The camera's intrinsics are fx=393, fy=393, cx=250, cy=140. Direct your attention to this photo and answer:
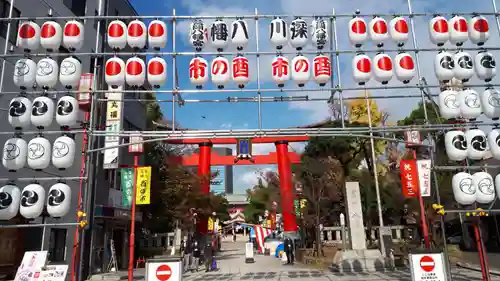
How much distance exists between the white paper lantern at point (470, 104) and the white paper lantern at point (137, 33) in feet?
36.2

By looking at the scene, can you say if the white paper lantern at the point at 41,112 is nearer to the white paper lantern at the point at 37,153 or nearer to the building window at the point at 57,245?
the white paper lantern at the point at 37,153

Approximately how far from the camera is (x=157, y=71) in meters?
13.4

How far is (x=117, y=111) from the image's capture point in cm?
2094

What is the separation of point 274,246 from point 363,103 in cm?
1637

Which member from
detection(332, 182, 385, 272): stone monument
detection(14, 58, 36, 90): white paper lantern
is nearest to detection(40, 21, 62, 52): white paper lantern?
detection(14, 58, 36, 90): white paper lantern

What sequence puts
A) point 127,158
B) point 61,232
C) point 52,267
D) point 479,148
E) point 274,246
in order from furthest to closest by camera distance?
point 274,246
point 127,158
point 61,232
point 479,148
point 52,267

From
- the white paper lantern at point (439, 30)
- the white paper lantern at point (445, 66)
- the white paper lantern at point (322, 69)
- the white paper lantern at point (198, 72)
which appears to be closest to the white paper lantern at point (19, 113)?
the white paper lantern at point (198, 72)

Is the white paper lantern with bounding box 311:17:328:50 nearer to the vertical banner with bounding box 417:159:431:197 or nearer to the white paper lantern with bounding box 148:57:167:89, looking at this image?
the white paper lantern with bounding box 148:57:167:89

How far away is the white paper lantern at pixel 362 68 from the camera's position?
13477mm

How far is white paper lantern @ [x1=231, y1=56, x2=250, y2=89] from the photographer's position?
1348cm

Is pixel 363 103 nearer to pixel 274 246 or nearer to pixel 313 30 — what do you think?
pixel 274 246

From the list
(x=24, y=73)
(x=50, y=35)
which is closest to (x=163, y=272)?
(x=24, y=73)

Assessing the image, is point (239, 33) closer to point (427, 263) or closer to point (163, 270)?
point (163, 270)

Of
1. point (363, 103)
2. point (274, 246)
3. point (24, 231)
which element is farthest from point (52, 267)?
point (363, 103)
